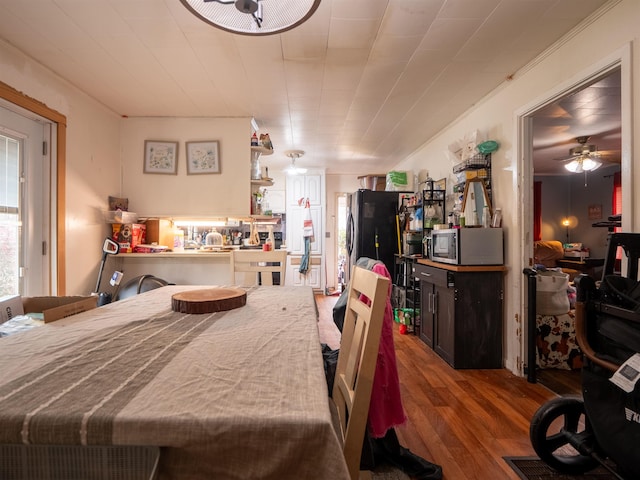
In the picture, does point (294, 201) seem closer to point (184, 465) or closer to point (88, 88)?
point (88, 88)

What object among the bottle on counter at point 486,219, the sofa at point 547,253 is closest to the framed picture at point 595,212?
the sofa at point 547,253

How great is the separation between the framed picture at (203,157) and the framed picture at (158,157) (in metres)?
0.19

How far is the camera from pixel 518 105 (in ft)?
8.61

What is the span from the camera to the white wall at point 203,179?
11.6 feet

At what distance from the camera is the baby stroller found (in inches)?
45.3

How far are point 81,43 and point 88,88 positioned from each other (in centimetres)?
79

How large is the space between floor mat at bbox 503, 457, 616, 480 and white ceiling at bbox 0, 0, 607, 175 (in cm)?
240

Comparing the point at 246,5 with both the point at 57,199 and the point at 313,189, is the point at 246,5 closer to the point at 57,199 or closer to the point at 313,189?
the point at 57,199

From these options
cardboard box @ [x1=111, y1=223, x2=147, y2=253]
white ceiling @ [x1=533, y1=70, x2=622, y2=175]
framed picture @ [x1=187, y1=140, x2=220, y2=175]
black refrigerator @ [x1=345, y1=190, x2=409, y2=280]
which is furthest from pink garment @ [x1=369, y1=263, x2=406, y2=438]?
black refrigerator @ [x1=345, y1=190, x2=409, y2=280]

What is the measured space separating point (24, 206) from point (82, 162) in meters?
0.63

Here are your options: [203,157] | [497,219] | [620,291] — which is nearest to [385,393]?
[620,291]

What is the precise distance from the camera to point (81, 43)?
7.20 feet

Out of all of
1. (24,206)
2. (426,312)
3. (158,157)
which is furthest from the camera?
(158,157)

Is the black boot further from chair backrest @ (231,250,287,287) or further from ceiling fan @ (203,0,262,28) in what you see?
ceiling fan @ (203,0,262,28)
